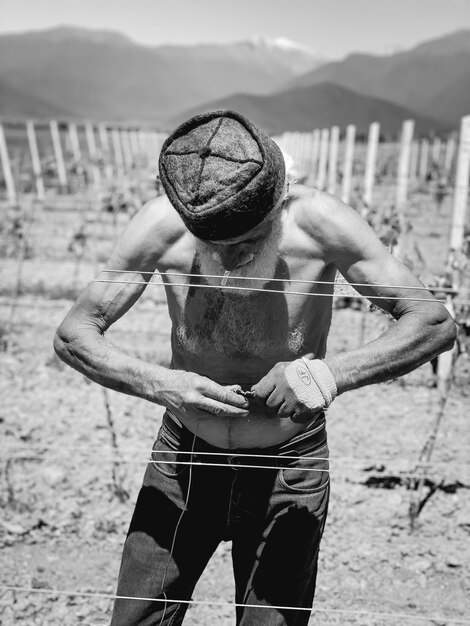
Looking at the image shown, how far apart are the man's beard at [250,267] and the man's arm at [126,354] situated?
0.38 feet

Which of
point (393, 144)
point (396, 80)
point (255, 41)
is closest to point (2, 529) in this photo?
point (393, 144)

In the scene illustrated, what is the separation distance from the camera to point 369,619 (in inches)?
104

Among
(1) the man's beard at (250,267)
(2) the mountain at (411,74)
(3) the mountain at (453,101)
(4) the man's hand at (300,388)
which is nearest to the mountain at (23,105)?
(2) the mountain at (411,74)

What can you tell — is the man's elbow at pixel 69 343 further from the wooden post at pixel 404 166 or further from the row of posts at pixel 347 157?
the wooden post at pixel 404 166

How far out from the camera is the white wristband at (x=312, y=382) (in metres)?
1.49

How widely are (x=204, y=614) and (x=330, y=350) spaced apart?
3170 millimetres

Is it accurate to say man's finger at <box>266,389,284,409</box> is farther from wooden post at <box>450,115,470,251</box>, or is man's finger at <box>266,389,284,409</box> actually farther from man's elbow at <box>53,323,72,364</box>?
wooden post at <box>450,115,470,251</box>

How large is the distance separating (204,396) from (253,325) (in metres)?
0.26

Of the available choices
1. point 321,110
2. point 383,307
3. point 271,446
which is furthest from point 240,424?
point 321,110

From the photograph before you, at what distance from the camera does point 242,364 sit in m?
1.75

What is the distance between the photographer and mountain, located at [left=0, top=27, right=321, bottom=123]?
95625 mm

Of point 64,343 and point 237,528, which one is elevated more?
point 64,343

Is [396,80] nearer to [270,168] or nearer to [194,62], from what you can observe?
[194,62]

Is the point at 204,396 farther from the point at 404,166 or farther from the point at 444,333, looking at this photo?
the point at 404,166
